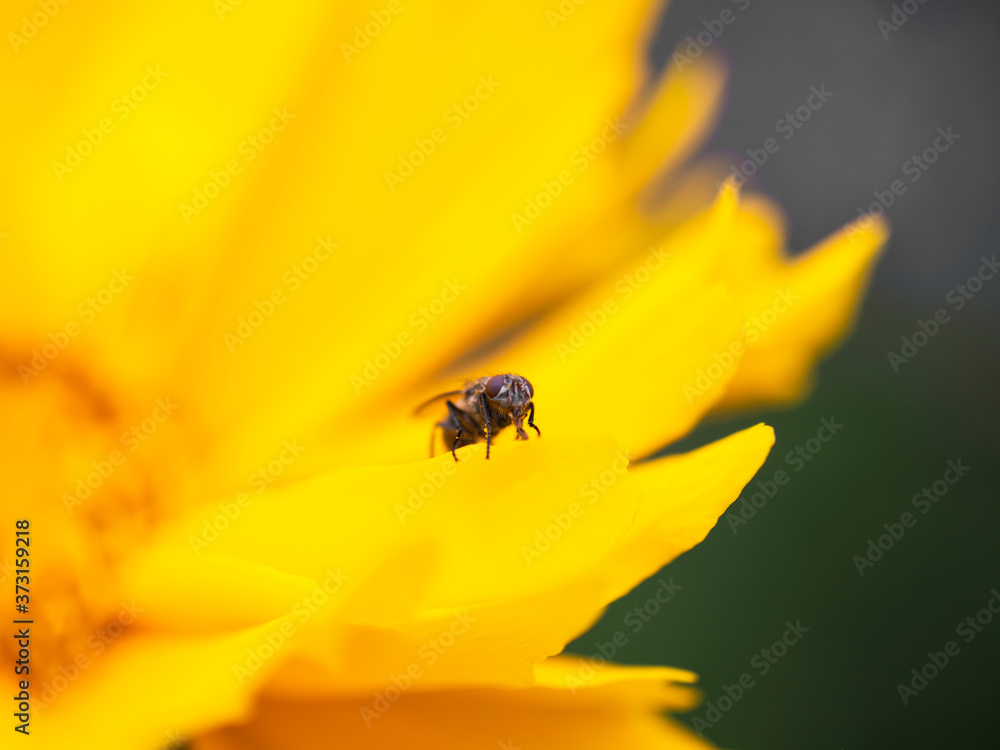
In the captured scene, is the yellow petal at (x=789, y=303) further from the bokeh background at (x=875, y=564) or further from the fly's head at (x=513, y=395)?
the bokeh background at (x=875, y=564)

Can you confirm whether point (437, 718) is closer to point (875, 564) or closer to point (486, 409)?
point (486, 409)

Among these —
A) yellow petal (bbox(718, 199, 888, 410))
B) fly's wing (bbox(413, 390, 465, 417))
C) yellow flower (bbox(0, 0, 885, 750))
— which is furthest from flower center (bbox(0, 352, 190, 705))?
yellow petal (bbox(718, 199, 888, 410))

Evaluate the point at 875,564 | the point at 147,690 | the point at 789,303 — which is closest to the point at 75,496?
the point at 147,690

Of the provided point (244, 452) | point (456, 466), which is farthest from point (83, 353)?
point (456, 466)

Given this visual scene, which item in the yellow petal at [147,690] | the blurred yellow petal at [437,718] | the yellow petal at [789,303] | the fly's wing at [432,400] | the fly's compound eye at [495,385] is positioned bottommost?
Answer: the blurred yellow petal at [437,718]

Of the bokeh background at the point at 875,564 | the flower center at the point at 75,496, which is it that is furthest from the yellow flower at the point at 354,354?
the bokeh background at the point at 875,564

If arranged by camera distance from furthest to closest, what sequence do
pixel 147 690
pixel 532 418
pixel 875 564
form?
pixel 875 564 → pixel 532 418 → pixel 147 690

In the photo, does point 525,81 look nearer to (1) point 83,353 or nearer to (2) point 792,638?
(1) point 83,353

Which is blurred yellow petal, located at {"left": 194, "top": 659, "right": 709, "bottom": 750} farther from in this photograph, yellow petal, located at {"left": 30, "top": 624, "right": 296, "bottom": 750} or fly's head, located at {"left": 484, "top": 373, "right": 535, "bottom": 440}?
fly's head, located at {"left": 484, "top": 373, "right": 535, "bottom": 440}

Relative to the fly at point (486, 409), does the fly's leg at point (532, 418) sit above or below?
below
